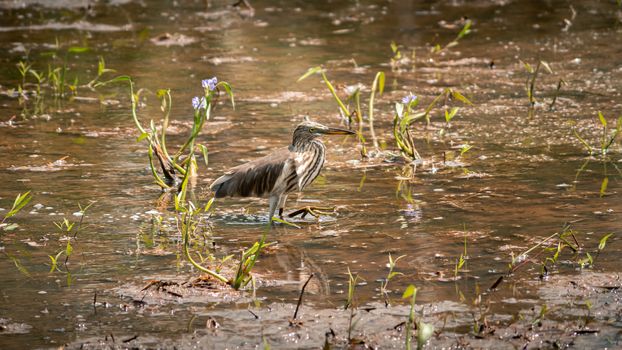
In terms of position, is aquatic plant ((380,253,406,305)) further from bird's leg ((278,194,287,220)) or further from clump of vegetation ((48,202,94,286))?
clump of vegetation ((48,202,94,286))

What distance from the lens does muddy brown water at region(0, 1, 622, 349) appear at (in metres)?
6.04

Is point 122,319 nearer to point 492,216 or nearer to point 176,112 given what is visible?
point 492,216

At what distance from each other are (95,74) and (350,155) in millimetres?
4695

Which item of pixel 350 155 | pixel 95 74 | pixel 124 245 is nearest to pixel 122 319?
pixel 124 245

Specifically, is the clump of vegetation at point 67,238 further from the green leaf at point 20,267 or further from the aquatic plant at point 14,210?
the aquatic plant at point 14,210

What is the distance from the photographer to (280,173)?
7938 mm

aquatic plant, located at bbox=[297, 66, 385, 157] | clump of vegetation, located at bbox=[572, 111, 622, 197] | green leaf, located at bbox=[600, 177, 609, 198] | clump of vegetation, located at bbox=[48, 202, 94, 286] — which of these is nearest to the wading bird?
clump of vegetation, located at bbox=[48, 202, 94, 286]

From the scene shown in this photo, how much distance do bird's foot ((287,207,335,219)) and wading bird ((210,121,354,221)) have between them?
14 cm

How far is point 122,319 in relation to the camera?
6082mm

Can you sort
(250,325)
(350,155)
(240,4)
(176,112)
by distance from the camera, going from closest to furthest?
(250,325), (350,155), (176,112), (240,4)

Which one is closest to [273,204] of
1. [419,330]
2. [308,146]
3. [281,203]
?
[281,203]

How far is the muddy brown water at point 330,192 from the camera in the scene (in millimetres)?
6035

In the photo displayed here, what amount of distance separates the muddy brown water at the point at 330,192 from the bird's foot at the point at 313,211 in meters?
0.07

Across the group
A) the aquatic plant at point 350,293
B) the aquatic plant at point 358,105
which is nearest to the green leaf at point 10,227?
the aquatic plant at point 350,293
